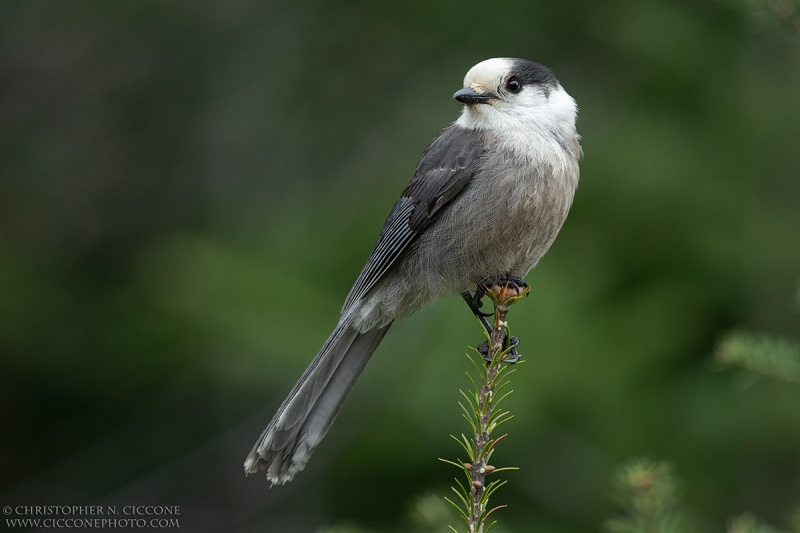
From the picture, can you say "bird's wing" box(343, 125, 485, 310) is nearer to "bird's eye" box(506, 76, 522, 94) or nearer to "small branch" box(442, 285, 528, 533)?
"bird's eye" box(506, 76, 522, 94)

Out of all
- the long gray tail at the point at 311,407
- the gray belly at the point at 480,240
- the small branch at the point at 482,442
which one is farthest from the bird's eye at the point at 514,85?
the small branch at the point at 482,442

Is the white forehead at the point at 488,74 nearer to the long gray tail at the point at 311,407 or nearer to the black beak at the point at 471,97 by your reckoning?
the black beak at the point at 471,97

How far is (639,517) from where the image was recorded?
7.32ft

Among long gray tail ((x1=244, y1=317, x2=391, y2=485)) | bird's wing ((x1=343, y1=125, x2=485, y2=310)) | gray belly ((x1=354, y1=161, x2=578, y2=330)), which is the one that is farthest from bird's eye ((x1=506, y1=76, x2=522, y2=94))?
long gray tail ((x1=244, y1=317, x2=391, y2=485))

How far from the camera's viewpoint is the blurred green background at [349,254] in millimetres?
5023

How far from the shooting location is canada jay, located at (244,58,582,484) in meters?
3.69

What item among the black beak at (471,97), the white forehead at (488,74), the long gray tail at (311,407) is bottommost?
the long gray tail at (311,407)

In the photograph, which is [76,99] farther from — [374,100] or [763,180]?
[763,180]

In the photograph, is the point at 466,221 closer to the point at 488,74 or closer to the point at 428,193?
the point at 428,193

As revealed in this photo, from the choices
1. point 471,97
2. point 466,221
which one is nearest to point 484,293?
point 466,221

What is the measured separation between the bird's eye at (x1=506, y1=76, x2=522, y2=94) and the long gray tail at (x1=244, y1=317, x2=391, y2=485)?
3.86 feet

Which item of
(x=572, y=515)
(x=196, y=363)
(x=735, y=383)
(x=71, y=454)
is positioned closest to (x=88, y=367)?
(x=71, y=454)

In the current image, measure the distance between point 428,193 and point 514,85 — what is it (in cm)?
58

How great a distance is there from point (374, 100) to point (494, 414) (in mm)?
5135
